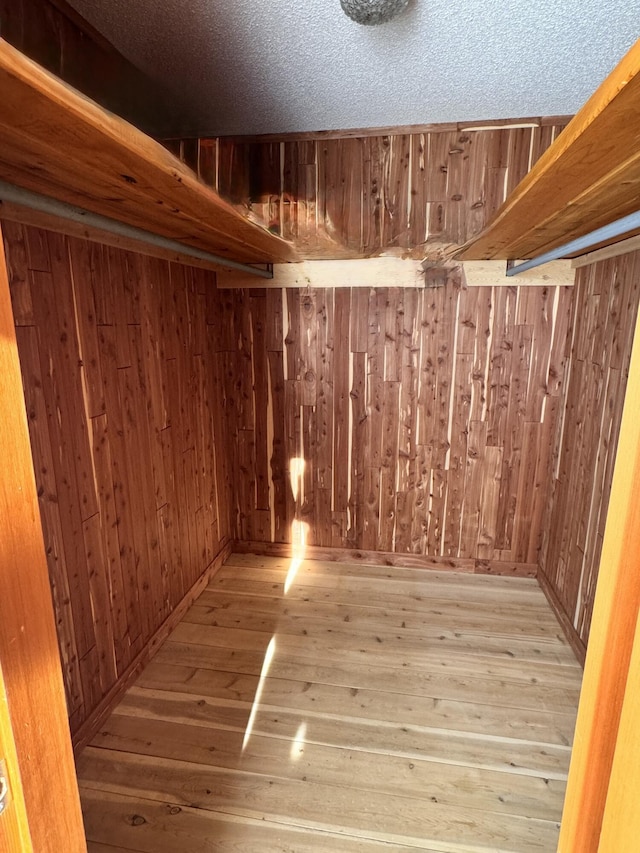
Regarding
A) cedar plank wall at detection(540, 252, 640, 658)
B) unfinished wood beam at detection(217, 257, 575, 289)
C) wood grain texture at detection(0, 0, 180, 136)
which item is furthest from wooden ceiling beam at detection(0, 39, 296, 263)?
cedar plank wall at detection(540, 252, 640, 658)

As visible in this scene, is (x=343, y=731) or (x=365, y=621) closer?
(x=343, y=731)

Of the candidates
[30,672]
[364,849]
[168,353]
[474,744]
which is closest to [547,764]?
[474,744]

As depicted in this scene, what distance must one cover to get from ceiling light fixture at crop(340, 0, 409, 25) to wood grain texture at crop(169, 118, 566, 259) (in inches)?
39.6

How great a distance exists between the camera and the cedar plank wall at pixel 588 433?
211 centimetres

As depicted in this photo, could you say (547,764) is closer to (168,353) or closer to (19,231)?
(168,353)

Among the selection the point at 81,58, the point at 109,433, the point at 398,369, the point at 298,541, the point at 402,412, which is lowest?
the point at 298,541

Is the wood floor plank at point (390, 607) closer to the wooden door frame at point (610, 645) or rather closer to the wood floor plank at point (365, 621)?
the wood floor plank at point (365, 621)

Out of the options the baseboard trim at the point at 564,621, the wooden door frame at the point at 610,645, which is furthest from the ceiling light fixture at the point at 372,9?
the baseboard trim at the point at 564,621

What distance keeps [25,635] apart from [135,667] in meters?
1.80

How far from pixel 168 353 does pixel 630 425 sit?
2196 mm

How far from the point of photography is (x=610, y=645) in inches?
28.6

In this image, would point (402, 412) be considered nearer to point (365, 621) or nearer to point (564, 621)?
point (365, 621)

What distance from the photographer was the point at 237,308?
3.06 m

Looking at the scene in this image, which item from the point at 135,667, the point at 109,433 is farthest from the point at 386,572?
the point at 109,433
